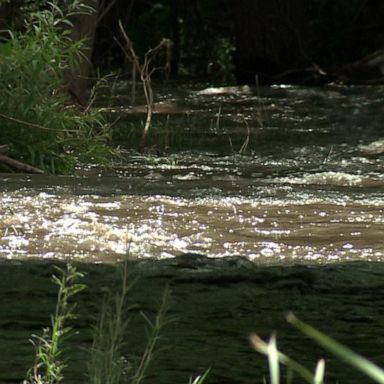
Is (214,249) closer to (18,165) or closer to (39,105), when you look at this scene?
(18,165)

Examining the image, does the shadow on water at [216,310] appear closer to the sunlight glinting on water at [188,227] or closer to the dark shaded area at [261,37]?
the sunlight glinting on water at [188,227]

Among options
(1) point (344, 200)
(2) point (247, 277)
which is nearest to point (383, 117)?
(1) point (344, 200)

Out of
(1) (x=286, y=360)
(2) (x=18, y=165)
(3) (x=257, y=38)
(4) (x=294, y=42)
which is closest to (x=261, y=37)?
(3) (x=257, y=38)

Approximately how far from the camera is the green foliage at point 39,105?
23.8 feet

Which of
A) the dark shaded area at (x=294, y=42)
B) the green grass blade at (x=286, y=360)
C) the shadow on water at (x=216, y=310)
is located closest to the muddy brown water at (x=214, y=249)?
the shadow on water at (x=216, y=310)

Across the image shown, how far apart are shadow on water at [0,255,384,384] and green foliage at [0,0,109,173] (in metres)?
2.76

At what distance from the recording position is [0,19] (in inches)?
329

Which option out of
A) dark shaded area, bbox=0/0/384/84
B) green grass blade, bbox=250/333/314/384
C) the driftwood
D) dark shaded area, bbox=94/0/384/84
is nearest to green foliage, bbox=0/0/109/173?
the driftwood

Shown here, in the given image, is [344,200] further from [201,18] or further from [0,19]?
[201,18]

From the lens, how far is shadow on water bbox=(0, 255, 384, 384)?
11.3ft

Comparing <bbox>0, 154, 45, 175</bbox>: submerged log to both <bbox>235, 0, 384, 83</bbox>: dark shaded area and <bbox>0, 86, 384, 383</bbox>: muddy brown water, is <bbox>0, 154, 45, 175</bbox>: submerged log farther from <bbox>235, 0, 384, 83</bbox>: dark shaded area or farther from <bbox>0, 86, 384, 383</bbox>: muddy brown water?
<bbox>235, 0, 384, 83</bbox>: dark shaded area

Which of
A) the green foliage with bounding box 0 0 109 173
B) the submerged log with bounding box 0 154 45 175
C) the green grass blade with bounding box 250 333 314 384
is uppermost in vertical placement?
the green grass blade with bounding box 250 333 314 384

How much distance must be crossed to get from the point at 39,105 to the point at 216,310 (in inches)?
140

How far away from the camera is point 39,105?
7.36 metres
